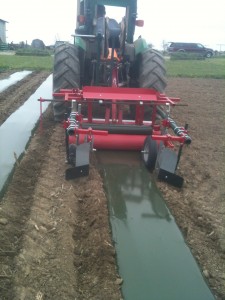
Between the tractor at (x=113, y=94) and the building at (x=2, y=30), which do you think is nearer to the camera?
the tractor at (x=113, y=94)

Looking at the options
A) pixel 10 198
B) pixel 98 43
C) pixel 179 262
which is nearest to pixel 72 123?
pixel 10 198

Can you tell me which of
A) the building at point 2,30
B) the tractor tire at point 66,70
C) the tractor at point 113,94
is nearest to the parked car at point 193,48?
the building at point 2,30

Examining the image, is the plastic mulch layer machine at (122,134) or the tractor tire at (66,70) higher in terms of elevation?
the tractor tire at (66,70)

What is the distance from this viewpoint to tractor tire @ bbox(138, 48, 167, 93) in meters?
5.62

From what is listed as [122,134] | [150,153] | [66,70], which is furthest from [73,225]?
[66,70]

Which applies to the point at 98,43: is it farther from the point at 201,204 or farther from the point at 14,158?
the point at 201,204

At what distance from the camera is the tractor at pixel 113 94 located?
4273mm

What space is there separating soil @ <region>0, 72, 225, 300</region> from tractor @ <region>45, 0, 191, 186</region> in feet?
1.06

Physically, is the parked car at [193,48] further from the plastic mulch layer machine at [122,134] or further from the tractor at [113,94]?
the plastic mulch layer machine at [122,134]

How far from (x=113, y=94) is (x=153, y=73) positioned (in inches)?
47.5

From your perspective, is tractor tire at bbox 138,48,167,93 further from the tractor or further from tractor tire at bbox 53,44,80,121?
tractor tire at bbox 53,44,80,121

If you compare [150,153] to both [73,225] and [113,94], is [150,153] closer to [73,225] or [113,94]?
[113,94]

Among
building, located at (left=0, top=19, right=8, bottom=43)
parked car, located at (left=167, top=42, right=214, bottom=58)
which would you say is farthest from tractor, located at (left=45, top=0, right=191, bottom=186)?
building, located at (left=0, top=19, right=8, bottom=43)

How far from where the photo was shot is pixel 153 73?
565 cm
